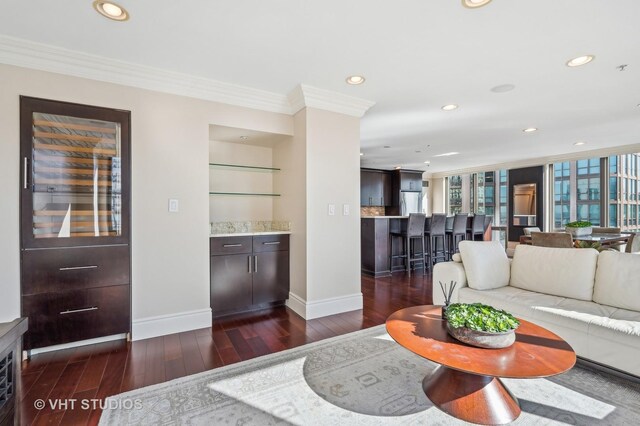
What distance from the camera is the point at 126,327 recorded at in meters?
2.62

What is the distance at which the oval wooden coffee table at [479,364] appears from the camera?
4.54 ft

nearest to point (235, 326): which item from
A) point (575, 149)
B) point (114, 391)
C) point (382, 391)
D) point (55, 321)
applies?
point (114, 391)

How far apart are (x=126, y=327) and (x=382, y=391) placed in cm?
222

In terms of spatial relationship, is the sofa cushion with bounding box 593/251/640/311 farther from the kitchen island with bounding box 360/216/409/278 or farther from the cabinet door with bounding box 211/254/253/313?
the cabinet door with bounding box 211/254/253/313

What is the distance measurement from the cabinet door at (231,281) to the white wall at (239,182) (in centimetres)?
69

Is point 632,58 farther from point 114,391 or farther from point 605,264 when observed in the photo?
point 114,391

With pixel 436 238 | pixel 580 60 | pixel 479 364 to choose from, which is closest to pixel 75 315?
pixel 479 364

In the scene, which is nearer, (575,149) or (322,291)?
(322,291)

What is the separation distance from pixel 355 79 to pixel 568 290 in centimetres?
264

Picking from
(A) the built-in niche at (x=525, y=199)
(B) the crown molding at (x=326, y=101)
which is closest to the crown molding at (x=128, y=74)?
(B) the crown molding at (x=326, y=101)

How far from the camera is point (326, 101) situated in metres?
3.27

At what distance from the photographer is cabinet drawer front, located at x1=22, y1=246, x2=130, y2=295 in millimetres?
2324

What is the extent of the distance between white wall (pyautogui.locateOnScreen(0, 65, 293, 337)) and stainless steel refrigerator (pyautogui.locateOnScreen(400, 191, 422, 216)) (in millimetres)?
6536

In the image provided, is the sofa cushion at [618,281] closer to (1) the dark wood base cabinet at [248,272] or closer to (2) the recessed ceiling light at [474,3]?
(2) the recessed ceiling light at [474,3]
